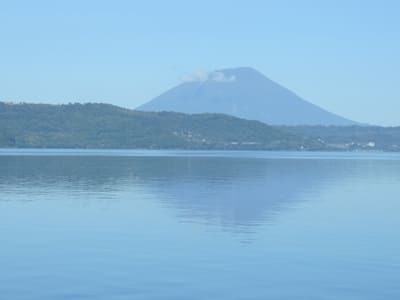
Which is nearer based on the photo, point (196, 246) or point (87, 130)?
point (196, 246)

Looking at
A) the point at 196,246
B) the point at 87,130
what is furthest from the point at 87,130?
the point at 196,246

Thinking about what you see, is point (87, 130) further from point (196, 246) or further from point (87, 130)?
point (196, 246)

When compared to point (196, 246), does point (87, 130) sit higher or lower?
higher

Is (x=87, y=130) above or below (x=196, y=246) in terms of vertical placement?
above

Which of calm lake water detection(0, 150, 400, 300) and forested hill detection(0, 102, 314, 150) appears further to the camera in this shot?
forested hill detection(0, 102, 314, 150)

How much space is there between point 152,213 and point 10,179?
22.0 m

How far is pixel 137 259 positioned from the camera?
60.3 ft

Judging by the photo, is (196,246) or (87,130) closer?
(196,246)

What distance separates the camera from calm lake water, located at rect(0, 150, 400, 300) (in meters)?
15.4

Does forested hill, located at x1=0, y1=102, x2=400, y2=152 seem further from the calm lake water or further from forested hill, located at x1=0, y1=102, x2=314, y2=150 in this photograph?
the calm lake water

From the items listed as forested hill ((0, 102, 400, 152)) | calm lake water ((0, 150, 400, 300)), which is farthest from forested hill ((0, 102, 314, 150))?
calm lake water ((0, 150, 400, 300))

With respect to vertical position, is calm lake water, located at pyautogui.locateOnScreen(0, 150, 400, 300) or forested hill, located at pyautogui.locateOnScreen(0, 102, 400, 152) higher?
forested hill, located at pyautogui.locateOnScreen(0, 102, 400, 152)

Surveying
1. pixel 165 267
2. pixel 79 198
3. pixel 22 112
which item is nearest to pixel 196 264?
pixel 165 267

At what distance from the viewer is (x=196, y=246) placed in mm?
20844
